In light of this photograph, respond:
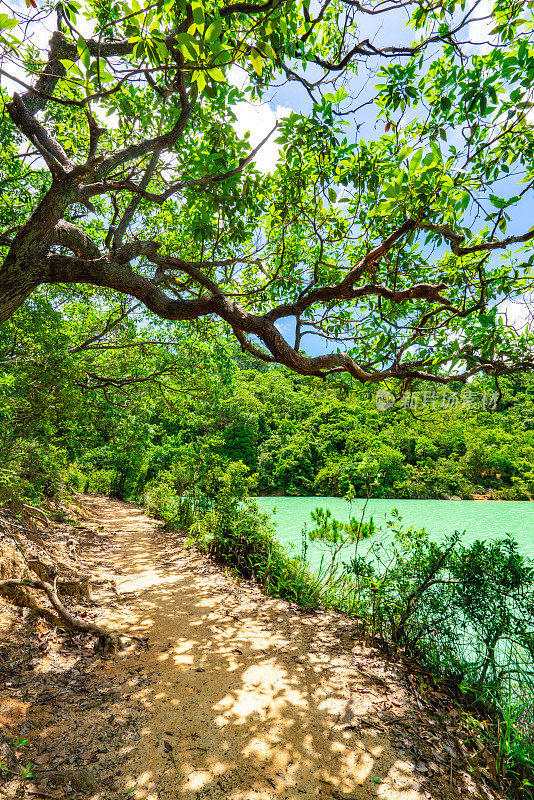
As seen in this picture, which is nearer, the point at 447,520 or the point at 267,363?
the point at 267,363

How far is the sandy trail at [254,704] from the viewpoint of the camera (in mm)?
2033

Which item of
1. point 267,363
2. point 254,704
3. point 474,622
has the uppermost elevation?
point 267,363

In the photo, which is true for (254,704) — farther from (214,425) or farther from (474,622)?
(214,425)

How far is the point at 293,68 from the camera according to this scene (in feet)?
9.21

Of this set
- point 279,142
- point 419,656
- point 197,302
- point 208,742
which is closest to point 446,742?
point 419,656

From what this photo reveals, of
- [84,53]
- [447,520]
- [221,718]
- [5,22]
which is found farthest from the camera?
[447,520]

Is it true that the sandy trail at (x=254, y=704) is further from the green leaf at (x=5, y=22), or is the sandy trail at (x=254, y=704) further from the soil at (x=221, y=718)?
the green leaf at (x=5, y=22)

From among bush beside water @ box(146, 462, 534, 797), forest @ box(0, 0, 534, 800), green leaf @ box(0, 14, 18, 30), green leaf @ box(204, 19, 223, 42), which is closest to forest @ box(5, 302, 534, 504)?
forest @ box(0, 0, 534, 800)

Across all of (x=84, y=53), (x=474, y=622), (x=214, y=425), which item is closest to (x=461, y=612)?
(x=474, y=622)

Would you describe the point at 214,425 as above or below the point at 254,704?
above

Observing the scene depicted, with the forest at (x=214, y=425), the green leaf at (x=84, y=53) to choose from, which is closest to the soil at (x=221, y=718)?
the forest at (x=214, y=425)

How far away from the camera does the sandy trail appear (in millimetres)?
2033

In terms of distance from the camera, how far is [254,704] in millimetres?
2650

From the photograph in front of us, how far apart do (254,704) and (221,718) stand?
0.95ft
